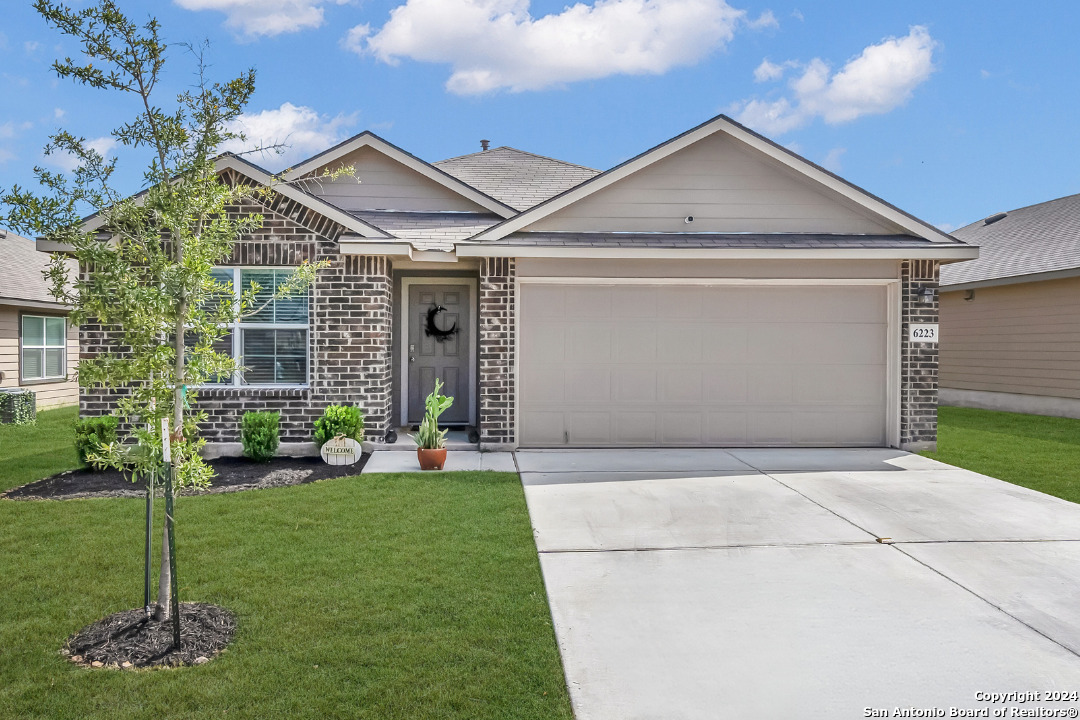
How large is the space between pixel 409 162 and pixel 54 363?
36.9 ft

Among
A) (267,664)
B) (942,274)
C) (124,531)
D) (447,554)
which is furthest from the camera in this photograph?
(942,274)

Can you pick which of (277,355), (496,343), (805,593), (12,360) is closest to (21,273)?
(12,360)

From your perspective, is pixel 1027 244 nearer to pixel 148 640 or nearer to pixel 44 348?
pixel 148 640

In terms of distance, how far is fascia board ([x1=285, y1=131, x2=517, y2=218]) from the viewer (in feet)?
39.1

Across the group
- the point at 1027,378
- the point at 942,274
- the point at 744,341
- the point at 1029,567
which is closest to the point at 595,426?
the point at 744,341

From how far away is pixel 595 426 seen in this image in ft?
33.8

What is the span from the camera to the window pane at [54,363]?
17.1 m

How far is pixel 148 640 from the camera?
13.1 feet

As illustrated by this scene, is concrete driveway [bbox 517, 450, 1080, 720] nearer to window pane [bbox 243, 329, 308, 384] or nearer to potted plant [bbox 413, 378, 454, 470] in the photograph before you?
potted plant [bbox 413, 378, 454, 470]

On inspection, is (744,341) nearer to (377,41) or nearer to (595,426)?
(595,426)

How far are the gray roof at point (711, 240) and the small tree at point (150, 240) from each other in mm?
5615

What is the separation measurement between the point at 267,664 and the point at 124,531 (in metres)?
3.18

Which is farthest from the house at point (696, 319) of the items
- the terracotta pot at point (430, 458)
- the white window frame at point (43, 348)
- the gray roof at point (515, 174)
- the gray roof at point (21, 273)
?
the white window frame at point (43, 348)

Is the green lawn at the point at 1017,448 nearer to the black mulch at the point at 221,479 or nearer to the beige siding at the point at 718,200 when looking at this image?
the beige siding at the point at 718,200
